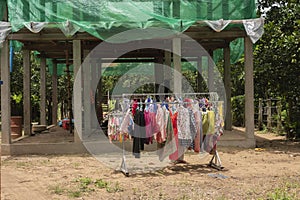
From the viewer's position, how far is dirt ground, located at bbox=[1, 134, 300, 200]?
5305 mm

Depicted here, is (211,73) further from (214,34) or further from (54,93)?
(54,93)

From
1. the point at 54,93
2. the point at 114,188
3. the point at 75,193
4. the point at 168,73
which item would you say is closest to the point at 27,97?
the point at 54,93

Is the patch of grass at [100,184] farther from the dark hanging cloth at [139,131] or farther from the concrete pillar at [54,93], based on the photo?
the concrete pillar at [54,93]

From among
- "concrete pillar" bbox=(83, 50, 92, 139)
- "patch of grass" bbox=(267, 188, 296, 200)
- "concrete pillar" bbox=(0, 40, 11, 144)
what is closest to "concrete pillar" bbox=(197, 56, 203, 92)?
"concrete pillar" bbox=(83, 50, 92, 139)

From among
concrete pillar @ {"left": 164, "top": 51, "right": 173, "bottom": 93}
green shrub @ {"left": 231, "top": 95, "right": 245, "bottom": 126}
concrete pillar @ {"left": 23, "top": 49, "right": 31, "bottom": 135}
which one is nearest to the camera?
concrete pillar @ {"left": 23, "top": 49, "right": 31, "bottom": 135}

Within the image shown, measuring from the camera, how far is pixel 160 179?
6.33 m

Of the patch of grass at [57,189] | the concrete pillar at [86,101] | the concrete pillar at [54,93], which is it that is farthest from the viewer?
the concrete pillar at [54,93]

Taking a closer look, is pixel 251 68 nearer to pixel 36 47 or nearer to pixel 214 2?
pixel 214 2

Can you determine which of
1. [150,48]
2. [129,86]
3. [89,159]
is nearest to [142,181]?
[89,159]

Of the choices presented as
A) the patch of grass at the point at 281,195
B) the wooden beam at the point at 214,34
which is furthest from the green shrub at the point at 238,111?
the patch of grass at the point at 281,195

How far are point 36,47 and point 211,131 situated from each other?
670 centimetres

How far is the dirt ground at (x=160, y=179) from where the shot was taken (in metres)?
5.30

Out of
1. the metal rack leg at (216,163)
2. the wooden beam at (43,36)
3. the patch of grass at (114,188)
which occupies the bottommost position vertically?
the patch of grass at (114,188)

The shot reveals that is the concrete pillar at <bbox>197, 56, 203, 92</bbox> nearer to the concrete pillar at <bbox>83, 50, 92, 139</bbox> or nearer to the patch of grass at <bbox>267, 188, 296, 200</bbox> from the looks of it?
the concrete pillar at <bbox>83, 50, 92, 139</bbox>
